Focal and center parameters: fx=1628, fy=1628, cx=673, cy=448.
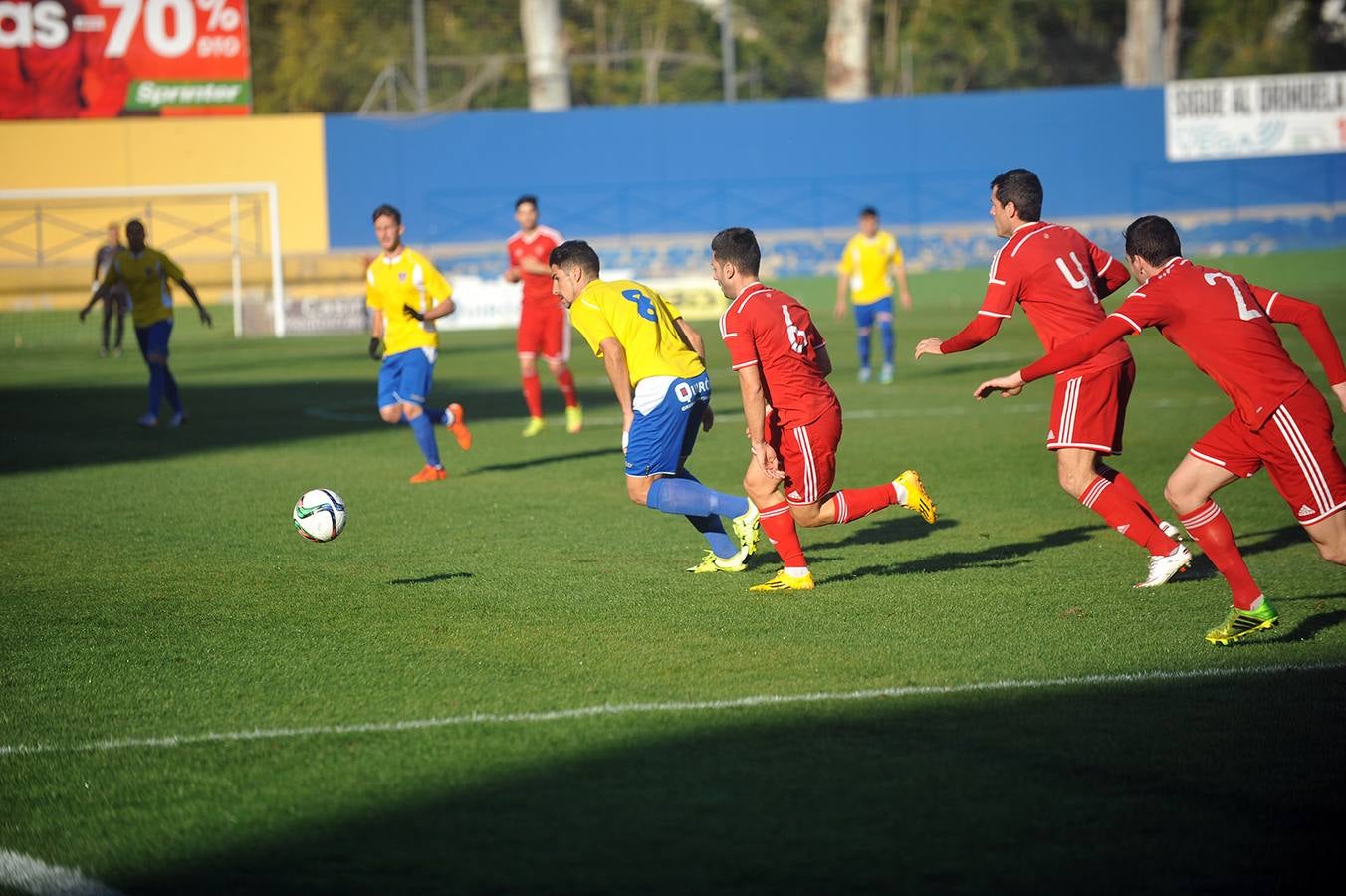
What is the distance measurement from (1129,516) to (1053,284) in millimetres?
1219

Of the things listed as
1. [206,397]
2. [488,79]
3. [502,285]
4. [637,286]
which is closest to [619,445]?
[637,286]

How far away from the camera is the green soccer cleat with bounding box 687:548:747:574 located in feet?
28.8

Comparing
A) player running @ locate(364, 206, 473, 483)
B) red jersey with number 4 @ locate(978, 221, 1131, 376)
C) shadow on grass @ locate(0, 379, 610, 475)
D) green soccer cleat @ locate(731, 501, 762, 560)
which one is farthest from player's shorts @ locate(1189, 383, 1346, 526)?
shadow on grass @ locate(0, 379, 610, 475)

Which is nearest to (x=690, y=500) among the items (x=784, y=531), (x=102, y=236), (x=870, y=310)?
(x=784, y=531)

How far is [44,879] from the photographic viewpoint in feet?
14.5

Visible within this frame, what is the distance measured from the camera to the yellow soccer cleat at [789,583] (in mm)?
8211

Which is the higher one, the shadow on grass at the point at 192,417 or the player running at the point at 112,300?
the player running at the point at 112,300

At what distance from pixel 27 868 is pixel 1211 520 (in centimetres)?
492

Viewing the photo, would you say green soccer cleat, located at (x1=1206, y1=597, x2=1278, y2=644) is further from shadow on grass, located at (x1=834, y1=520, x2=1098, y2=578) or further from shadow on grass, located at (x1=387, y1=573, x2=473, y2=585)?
shadow on grass, located at (x1=387, y1=573, x2=473, y2=585)

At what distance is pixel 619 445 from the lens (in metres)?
15.1

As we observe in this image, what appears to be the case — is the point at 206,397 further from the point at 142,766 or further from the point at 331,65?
the point at 331,65

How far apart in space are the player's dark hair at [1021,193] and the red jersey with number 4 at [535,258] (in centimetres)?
811

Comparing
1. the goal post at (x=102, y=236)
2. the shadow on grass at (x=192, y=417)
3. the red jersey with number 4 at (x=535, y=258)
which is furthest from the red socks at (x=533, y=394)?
the goal post at (x=102, y=236)

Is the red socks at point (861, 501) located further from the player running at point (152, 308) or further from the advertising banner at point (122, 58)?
the advertising banner at point (122, 58)
